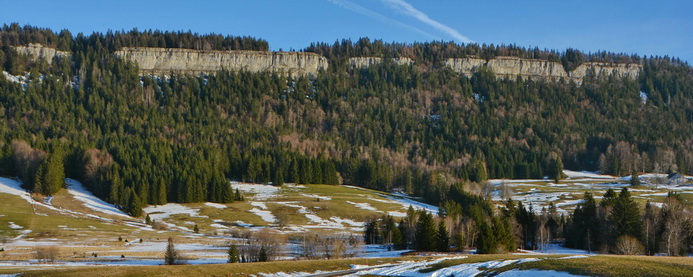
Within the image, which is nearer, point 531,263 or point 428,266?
point 531,263

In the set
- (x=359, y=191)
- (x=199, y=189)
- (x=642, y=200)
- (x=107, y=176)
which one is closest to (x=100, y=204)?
(x=107, y=176)

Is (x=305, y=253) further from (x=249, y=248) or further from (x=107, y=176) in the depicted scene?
(x=107, y=176)

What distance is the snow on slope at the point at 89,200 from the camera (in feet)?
Answer: 420

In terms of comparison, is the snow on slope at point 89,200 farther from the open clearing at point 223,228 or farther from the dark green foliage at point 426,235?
the dark green foliage at point 426,235

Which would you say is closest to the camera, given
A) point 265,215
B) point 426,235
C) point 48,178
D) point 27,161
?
point 426,235

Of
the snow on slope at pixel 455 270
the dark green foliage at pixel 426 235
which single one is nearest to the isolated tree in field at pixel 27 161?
the dark green foliage at pixel 426 235

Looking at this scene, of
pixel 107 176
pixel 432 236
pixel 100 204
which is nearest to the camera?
pixel 432 236

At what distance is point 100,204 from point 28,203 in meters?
15.0

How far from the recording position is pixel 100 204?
134250 mm

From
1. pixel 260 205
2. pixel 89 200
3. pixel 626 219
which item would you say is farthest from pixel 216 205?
pixel 626 219

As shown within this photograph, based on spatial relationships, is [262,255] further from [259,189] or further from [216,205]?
[259,189]

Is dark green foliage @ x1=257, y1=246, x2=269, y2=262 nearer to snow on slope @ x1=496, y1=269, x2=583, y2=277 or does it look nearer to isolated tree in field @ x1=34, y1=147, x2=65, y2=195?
snow on slope @ x1=496, y1=269, x2=583, y2=277

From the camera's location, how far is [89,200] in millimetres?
136750

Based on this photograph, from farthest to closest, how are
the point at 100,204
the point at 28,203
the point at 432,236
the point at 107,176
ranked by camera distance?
the point at 107,176 < the point at 100,204 < the point at 28,203 < the point at 432,236
